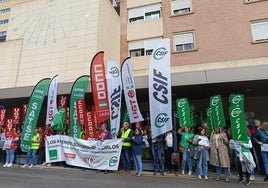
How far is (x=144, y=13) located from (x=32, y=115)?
40.1 feet

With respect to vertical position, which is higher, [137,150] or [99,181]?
[137,150]

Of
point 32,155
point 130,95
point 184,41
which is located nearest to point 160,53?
point 130,95

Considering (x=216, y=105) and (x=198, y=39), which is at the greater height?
(x=198, y=39)

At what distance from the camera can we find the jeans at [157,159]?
9.83m

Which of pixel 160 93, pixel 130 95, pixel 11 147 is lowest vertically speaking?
Answer: pixel 11 147

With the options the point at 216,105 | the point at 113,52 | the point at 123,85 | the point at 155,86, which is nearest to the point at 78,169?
the point at 123,85

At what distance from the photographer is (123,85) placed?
11.4m

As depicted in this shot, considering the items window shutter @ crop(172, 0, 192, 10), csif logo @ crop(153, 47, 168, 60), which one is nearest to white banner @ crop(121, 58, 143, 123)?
csif logo @ crop(153, 47, 168, 60)

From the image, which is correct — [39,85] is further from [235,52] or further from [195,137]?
[235,52]

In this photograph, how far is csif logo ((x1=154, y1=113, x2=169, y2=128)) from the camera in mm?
9742

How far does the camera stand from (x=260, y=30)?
623 inches

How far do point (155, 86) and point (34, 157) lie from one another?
6.77 metres

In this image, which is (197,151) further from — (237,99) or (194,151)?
(237,99)

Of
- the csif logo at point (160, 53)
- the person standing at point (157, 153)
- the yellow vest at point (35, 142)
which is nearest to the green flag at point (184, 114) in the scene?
the person standing at point (157, 153)
